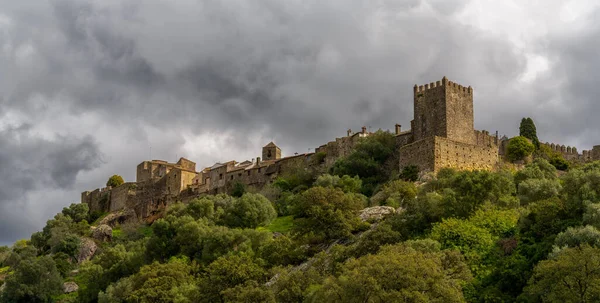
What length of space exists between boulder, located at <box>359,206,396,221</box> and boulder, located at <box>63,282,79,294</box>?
30332mm

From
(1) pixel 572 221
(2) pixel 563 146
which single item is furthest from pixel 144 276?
(2) pixel 563 146

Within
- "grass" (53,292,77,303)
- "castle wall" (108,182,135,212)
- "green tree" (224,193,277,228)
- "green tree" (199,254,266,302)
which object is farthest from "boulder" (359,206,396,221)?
"castle wall" (108,182,135,212)

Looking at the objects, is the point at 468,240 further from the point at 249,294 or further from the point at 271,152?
the point at 271,152

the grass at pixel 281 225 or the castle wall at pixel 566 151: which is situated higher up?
the castle wall at pixel 566 151

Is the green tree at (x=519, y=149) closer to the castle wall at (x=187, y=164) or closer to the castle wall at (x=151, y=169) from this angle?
the castle wall at (x=187, y=164)

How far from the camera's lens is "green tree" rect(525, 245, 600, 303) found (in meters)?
34.9

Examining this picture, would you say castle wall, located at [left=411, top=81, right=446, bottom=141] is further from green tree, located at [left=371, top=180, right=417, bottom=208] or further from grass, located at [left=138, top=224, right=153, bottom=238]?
grass, located at [left=138, top=224, right=153, bottom=238]

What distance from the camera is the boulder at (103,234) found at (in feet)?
299

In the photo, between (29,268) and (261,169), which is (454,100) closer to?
(261,169)

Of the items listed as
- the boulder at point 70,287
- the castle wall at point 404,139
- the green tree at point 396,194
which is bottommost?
the boulder at point 70,287

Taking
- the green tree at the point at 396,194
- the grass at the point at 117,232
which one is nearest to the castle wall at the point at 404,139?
the green tree at the point at 396,194

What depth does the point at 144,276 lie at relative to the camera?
5912 centimetres

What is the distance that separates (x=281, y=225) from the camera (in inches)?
2963

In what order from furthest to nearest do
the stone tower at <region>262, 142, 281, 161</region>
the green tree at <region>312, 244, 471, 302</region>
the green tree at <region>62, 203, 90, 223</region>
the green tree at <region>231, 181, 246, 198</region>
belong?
the stone tower at <region>262, 142, 281, 161</region>
the green tree at <region>62, 203, 90, 223</region>
the green tree at <region>231, 181, 246, 198</region>
the green tree at <region>312, 244, 471, 302</region>
